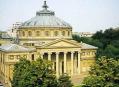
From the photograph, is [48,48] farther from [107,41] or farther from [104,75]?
[107,41]

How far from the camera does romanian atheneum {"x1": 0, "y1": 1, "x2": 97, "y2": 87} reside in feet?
277

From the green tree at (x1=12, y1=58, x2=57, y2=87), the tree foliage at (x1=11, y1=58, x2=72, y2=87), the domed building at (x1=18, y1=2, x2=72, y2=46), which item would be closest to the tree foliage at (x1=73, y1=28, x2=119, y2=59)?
the domed building at (x1=18, y1=2, x2=72, y2=46)

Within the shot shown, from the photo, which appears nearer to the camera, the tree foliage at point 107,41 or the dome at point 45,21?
the dome at point 45,21

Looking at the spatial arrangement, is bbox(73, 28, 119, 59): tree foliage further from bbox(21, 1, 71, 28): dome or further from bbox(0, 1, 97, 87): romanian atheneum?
bbox(21, 1, 71, 28): dome

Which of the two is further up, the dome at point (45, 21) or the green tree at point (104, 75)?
the dome at point (45, 21)

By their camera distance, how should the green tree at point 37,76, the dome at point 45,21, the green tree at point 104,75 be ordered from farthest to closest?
the dome at point 45,21 → the green tree at point 37,76 → the green tree at point 104,75

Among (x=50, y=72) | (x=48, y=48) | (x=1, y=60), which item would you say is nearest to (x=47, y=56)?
(x=48, y=48)

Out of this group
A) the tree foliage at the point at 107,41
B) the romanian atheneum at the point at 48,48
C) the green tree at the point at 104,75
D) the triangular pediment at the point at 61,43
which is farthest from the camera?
the tree foliage at the point at 107,41

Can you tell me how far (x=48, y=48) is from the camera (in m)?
85.7

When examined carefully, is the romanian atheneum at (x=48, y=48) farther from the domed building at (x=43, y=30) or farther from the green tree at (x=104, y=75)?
the green tree at (x=104, y=75)

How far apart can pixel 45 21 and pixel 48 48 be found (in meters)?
10.7

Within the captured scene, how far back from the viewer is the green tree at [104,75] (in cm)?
5507

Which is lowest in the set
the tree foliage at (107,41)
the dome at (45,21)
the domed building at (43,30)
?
the tree foliage at (107,41)

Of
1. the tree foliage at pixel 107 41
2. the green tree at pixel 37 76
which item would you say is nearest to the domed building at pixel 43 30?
the tree foliage at pixel 107 41
